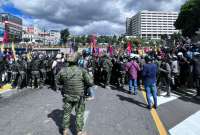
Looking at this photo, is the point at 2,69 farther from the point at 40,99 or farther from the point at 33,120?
the point at 33,120

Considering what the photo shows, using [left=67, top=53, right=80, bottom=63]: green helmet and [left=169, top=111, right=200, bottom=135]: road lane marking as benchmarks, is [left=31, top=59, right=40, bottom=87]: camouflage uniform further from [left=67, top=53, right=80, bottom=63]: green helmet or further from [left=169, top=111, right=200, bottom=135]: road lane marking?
[left=67, top=53, right=80, bottom=63]: green helmet

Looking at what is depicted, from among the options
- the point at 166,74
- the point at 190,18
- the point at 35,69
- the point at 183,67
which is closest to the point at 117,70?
the point at 183,67

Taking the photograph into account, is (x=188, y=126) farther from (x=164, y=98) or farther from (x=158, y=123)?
(x=164, y=98)

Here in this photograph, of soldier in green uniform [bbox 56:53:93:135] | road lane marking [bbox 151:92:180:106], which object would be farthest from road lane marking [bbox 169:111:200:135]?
road lane marking [bbox 151:92:180:106]

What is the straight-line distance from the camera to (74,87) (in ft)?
22.1

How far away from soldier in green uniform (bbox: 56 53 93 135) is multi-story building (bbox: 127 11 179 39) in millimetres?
179531

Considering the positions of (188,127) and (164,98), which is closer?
(188,127)

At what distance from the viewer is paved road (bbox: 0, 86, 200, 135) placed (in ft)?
24.6

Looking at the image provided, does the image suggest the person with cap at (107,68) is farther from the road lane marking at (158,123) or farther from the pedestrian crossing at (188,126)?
the pedestrian crossing at (188,126)

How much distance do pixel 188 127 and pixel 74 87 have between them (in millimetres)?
3146

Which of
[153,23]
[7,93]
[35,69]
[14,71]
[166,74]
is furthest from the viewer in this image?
[153,23]

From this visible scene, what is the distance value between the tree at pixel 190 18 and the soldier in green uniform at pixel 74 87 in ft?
206

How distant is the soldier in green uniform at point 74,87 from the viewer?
Answer: 6703 millimetres

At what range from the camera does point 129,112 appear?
9664 millimetres
